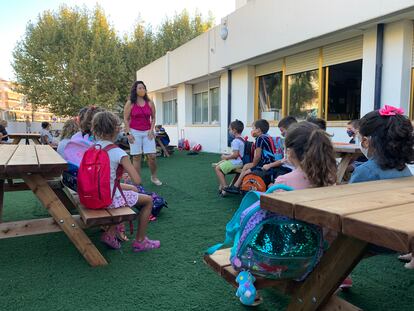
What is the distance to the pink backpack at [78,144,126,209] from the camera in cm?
263

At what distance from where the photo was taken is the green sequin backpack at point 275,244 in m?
1.52

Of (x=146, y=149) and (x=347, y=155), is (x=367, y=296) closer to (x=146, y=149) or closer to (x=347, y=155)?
(x=347, y=155)

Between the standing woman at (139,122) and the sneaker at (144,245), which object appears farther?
the standing woman at (139,122)

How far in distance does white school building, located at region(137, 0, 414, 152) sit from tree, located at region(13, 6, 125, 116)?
36.5 feet

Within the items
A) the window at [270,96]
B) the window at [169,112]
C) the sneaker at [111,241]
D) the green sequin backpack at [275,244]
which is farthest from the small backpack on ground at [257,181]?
the window at [169,112]

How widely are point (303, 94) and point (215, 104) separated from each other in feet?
16.3

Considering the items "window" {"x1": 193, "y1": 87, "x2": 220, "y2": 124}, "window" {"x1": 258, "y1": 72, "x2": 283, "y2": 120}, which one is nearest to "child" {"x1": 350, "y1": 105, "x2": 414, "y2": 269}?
"window" {"x1": 258, "y1": 72, "x2": 283, "y2": 120}

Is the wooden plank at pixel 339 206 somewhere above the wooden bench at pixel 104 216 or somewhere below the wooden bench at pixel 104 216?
above

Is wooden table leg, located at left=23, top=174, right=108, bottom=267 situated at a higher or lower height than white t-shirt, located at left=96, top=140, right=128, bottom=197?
lower

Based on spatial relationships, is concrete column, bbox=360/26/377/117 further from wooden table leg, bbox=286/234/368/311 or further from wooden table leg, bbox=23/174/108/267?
wooden table leg, bbox=286/234/368/311

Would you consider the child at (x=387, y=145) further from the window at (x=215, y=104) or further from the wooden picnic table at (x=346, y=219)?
the window at (x=215, y=104)

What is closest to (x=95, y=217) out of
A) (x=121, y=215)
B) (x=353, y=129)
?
(x=121, y=215)

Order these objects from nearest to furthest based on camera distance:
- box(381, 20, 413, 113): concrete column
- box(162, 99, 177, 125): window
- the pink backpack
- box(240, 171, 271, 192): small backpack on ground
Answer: the pink backpack < box(240, 171, 271, 192): small backpack on ground < box(381, 20, 413, 113): concrete column < box(162, 99, 177, 125): window

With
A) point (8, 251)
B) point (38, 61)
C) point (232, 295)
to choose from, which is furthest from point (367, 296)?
point (38, 61)
